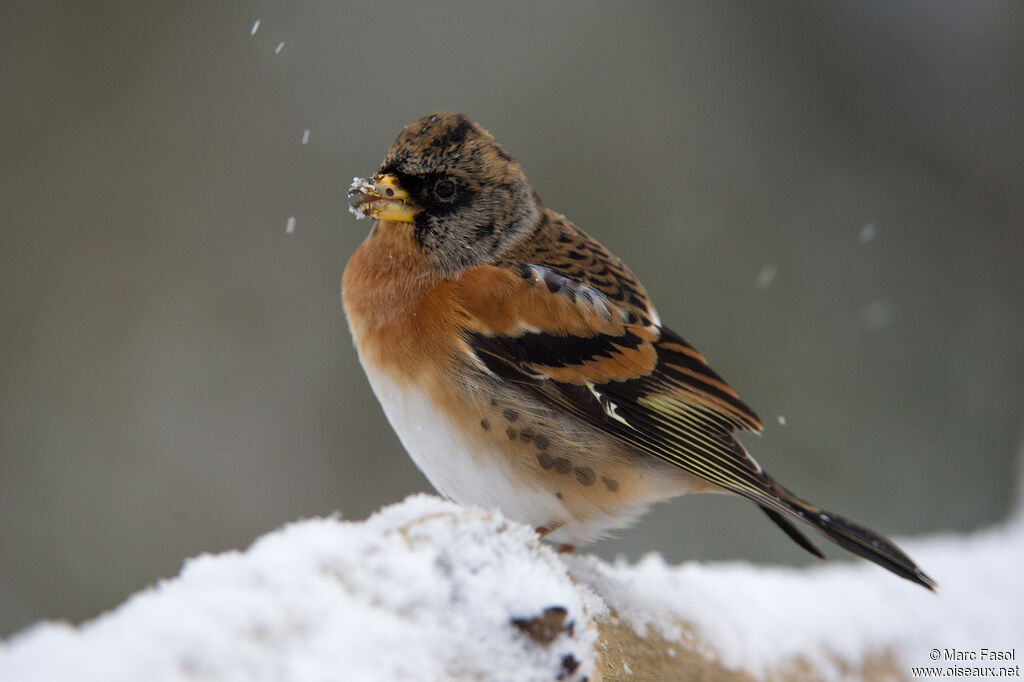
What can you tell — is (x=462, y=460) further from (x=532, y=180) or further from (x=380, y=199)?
(x=532, y=180)

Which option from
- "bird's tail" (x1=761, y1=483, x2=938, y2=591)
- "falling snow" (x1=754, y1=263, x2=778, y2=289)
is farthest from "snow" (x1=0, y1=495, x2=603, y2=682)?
"falling snow" (x1=754, y1=263, x2=778, y2=289)

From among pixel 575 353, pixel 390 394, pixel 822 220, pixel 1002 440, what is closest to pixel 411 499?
pixel 390 394

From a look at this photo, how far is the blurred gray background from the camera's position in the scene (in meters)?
3.79

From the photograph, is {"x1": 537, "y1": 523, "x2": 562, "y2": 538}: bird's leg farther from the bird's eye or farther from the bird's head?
the bird's eye

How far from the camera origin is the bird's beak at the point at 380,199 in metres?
1.75

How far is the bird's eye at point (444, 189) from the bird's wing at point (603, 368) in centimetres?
19

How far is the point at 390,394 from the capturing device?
5.59ft

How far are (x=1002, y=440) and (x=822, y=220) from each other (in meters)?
1.51

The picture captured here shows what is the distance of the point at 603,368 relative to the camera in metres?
1.77

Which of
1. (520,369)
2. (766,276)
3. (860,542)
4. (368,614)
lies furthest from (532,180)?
Answer: (368,614)

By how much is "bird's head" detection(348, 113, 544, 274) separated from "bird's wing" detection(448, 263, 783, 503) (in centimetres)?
10

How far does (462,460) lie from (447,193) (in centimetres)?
60

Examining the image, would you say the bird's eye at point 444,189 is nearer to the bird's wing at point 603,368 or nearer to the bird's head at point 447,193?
the bird's head at point 447,193

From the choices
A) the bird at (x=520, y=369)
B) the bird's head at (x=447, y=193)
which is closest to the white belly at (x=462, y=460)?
the bird at (x=520, y=369)
